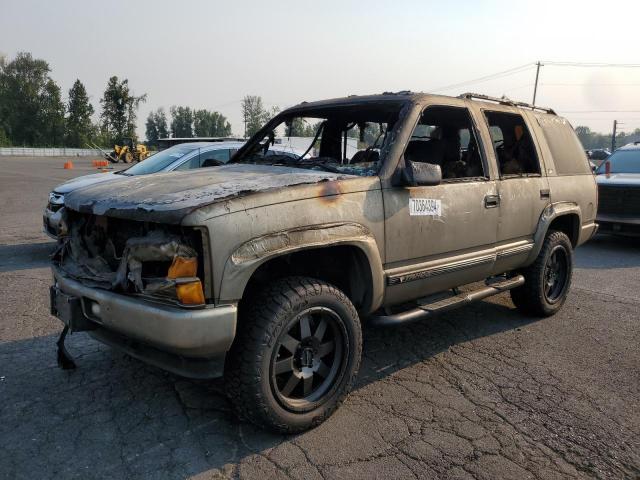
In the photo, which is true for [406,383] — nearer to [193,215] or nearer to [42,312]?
[193,215]

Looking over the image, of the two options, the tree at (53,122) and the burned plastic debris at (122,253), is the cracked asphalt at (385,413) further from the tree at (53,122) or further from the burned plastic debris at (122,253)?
the tree at (53,122)

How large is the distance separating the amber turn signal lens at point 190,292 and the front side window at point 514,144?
3.16m

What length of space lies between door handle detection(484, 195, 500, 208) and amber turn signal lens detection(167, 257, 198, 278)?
Result: 8.06 ft

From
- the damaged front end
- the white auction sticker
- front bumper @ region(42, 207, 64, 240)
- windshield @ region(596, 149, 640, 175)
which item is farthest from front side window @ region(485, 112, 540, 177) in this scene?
windshield @ region(596, 149, 640, 175)

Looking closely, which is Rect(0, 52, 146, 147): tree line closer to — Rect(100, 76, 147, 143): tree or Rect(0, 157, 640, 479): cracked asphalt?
Rect(100, 76, 147, 143): tree

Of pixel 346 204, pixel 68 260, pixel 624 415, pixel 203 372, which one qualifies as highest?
pixel 346 204

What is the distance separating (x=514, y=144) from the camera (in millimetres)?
4961

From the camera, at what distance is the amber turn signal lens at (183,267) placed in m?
2.55

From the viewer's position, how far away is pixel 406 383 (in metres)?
3.65

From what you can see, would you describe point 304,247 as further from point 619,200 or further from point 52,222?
point 619,200

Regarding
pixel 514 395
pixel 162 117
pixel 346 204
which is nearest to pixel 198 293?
pixel 346 204

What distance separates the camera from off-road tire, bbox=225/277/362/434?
9.00 ft

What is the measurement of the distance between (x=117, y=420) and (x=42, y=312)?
236 cm

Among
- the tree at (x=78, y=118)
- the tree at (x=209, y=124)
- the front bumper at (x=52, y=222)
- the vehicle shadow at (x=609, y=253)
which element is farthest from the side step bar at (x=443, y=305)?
the tree at (x=209, y=124)
